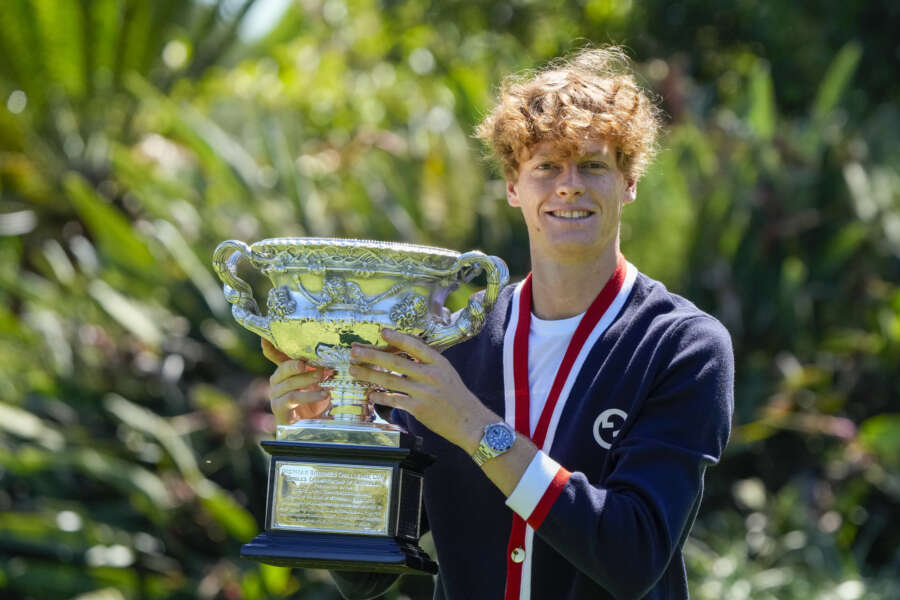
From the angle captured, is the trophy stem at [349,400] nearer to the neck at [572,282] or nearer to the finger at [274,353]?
the finger at [274,353]

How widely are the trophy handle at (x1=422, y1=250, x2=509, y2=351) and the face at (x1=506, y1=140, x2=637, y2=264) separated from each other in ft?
0.40

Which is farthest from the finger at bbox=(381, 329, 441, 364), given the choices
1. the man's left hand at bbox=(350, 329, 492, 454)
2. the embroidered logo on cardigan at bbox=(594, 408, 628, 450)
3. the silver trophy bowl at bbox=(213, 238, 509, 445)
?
the embroidered logo on cardigan at bbox=(594, 408, 628, 450)

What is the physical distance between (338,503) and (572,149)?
Result: 0.83 meters

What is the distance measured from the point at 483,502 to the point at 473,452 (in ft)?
1.02

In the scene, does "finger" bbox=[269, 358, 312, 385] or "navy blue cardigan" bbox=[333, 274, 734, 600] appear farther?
"finger" bbox=[269, 358, 312, 385]

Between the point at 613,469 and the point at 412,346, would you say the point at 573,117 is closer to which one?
the point at 412,346

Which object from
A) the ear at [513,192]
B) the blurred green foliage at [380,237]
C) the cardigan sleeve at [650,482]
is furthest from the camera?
the blurred green foliage at [380,237]

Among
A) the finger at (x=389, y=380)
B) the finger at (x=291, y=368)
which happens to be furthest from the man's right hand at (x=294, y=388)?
the finger at (x=389, y=380)

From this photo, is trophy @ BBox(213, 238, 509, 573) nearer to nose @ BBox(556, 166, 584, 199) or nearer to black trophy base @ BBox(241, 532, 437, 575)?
black trophy base @ BBox(241, 532, 437, 575)

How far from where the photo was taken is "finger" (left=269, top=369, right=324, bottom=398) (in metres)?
2.90

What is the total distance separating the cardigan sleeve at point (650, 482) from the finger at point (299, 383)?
22.5 inches

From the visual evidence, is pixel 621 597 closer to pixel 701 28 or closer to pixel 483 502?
pixel 483 502

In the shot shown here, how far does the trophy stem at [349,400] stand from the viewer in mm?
2871

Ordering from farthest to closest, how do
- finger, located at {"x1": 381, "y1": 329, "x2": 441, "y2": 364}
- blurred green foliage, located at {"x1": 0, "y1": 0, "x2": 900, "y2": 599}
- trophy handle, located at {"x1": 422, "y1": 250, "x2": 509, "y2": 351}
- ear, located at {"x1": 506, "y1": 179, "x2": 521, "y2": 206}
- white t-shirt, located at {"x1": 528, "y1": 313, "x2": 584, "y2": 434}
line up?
→ blurred green foliage, located at {"x1": 0, "y1": 0, "x2": 900, "y2": 599} < ear, located at {"x1": 506, "y1": 179, "x2": 521, "y2": 206} < white t-shirt, located at {"x1": 528, "y1": 313, "x2": 584, "y2": 434} < trophy handle, located at {"x1": 422, "y1": 250, "x2": 509, "y2": 351} < finger, located at {"x1": 381, "y1": 329, "x2": 441, "y2": 364}
